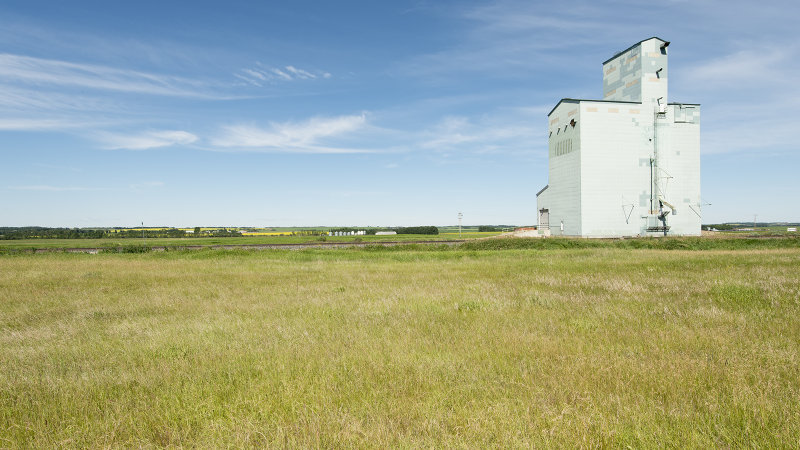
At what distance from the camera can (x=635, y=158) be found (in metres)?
47.5

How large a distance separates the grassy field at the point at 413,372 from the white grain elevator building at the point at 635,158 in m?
38.3

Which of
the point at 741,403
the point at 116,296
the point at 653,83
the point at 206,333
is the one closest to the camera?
→ the point at 741,403

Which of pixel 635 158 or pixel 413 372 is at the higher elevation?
pixel 635 158

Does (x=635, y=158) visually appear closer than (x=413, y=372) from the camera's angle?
No

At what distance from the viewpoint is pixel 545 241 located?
4081 centimetres

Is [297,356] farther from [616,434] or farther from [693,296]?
[693,296]

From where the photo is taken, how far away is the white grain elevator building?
4647 centimetres

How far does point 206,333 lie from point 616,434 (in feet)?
24.9

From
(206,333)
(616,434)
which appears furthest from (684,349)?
(206,333)

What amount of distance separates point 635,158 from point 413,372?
52079 millimetres

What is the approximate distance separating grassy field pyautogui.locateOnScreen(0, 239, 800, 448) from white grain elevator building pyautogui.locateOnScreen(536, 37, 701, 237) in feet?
126

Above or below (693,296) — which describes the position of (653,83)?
above

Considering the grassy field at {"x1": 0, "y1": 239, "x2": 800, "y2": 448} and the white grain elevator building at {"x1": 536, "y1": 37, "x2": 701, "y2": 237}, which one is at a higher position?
the white grain elevator building at {"x1": 536, "y1": 37, "x2": 701, "y2": 237}

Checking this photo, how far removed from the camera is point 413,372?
5.51 m
